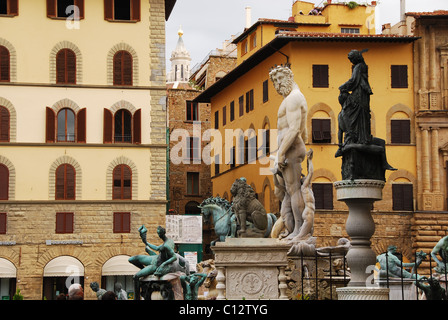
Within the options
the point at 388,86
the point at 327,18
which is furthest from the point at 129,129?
the point at 327,18

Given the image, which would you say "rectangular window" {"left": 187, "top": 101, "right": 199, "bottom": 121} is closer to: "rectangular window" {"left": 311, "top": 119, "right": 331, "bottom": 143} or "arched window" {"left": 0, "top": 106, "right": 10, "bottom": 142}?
"rectangular window" {"left": 311, "top": 119, "right": 331, "bottom": 143}

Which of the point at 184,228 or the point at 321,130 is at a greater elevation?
the point at 321,130

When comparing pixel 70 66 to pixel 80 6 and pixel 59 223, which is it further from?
pixel 59 223

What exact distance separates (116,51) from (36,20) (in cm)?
392

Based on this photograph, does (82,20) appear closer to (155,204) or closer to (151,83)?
(151,83)

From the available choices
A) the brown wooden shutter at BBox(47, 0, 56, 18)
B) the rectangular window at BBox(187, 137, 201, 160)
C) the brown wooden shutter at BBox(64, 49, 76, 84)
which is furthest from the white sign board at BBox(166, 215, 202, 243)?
the rectangular window at BBox(187, 137, 201, 160)

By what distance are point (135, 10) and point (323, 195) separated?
1238cm

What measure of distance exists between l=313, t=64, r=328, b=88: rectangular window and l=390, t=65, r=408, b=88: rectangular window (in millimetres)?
3203

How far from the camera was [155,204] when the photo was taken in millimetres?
43531

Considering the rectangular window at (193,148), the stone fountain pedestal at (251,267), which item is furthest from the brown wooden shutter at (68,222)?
the stone fountain pedestal at (251,267)

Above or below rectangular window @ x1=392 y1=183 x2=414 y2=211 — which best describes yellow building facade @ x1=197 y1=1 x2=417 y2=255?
above

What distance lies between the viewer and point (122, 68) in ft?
146

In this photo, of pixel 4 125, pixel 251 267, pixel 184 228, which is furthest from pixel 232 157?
Answer: pixel 251 267

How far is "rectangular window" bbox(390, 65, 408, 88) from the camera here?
46.6m
